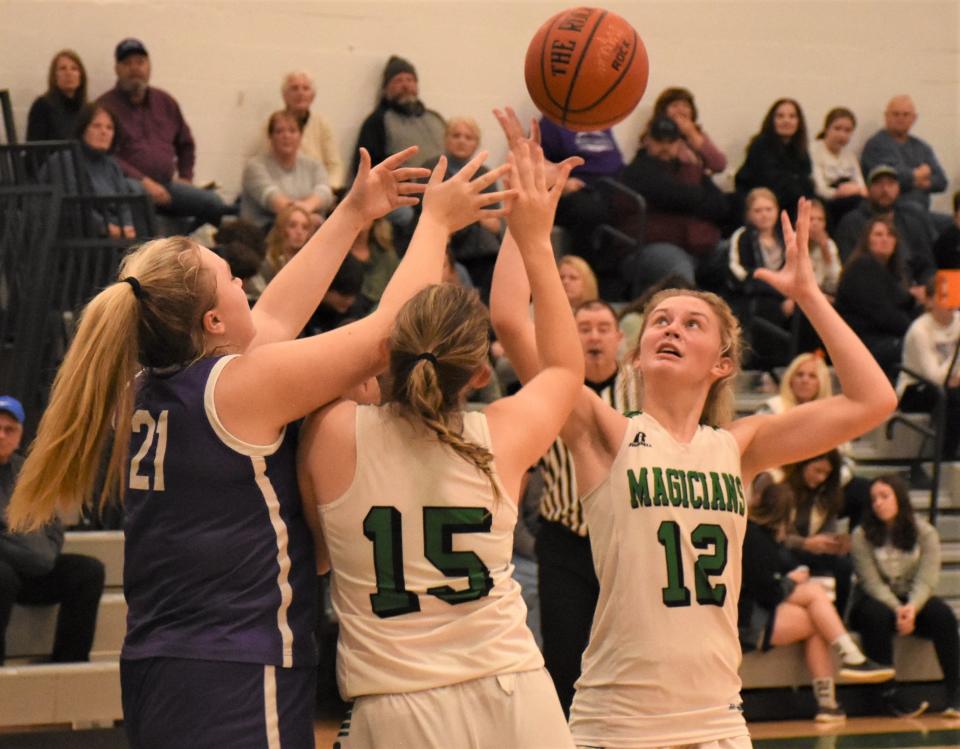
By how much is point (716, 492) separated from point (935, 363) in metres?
6.44

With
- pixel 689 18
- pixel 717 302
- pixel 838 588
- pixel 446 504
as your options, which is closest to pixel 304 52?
pixel 689 18

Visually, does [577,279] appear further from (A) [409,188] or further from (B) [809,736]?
(A) [409,188]

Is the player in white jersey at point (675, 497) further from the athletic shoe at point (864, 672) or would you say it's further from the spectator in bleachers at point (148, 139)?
the spectator in bleachers at point (148, 139)

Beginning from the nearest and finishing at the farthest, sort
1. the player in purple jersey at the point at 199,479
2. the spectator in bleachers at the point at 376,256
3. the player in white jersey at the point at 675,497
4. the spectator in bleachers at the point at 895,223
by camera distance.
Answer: the player in purple jersey at the point at 199,479
the player in white jersey at the point at 675,497
the spectator in bleachers at the point at 376,256
the spectator in bleachers at the point at 895,223

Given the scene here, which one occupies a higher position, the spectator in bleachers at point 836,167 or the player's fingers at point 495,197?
the spectator in bleachers at point 836,167

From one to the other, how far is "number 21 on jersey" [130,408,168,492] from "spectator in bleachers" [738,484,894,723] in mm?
4870

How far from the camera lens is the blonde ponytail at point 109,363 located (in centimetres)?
281

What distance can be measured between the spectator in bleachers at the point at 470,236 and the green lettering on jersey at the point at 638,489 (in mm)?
Result: 5461

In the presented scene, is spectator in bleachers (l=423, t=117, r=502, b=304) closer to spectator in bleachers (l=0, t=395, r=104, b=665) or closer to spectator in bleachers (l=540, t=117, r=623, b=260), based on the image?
spectator in bleachers (l=540, t=117, r=623, b=260)

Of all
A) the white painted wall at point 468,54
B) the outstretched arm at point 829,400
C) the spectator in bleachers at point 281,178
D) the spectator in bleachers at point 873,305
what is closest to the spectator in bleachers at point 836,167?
the white painted wall at point 468,54

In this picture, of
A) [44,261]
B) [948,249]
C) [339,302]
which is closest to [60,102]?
[44,261]

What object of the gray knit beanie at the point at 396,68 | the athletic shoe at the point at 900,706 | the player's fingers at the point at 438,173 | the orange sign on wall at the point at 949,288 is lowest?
the athletic shoe at the point at 900,706

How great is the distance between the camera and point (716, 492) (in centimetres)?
337

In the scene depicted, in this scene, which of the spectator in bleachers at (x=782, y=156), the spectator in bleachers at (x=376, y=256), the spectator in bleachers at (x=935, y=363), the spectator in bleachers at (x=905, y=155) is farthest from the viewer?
the spectator in bleachers at (x=905, y=155)
